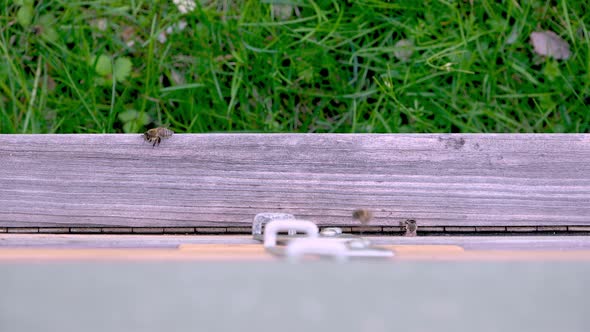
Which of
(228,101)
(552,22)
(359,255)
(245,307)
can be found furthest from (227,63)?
(245,307)

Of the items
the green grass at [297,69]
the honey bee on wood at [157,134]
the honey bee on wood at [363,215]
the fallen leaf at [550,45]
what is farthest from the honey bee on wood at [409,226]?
the fallen leaf at [550,45]

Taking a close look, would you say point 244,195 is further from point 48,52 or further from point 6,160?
point 48,52

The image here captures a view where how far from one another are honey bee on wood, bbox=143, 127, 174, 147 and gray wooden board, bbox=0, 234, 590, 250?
23cm

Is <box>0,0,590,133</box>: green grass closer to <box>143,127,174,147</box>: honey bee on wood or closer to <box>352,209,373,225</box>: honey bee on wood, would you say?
<box>143,127,174,147</box>: honey bee on wood

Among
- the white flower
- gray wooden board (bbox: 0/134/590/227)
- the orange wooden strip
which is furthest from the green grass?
the orange wooden strip

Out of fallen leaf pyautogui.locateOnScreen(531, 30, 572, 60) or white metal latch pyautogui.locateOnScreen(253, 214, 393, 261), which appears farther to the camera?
fallen leaf pyautogui.locateOnScreen(531, 30, 572, 60)

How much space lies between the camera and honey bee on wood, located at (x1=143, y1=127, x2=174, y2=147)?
1855 mm

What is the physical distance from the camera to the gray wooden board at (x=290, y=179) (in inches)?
73.5

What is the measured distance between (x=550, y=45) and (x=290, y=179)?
1.37 meters

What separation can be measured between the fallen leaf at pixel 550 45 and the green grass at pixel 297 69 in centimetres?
2

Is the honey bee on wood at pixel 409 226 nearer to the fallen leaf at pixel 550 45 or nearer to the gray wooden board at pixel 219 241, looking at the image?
the gray wooden board at pixel 219 241

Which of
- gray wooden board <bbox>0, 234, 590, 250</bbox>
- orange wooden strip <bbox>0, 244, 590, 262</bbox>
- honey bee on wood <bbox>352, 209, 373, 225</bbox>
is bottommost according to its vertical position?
orange wooden strip <bbox>0, 244, 590, 262</bbox>

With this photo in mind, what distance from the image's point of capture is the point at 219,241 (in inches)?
68.5

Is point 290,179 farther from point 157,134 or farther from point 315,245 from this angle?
point 315,245
